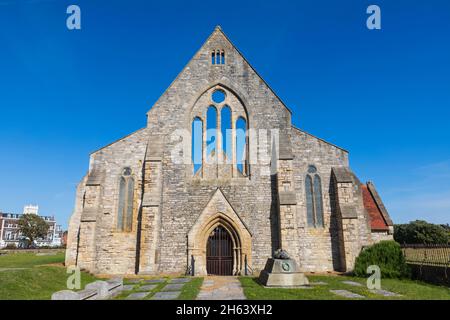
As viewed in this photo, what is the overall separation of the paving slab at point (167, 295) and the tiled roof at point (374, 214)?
45.9 feet

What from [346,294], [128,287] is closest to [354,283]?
[346,294]

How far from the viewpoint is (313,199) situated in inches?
709

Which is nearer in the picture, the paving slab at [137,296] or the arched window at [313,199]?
the paving slab at [137,296]

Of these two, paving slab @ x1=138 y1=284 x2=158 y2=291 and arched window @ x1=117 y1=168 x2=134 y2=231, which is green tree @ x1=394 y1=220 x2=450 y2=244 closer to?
arched window @ x1=117 y1=168 x2=134 y2=231

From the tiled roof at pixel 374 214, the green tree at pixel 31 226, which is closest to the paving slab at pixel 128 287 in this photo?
the tiled roof at pixel 374 214

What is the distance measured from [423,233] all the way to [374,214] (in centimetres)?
3136

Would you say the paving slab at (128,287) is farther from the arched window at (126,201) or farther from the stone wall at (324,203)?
the stone wall at (324,203)

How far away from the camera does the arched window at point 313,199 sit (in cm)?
1775

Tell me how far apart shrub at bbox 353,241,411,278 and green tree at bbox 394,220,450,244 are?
1289 inches

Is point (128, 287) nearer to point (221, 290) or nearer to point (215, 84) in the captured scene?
point (221, 290)

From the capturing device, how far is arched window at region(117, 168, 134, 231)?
1770 centimetres

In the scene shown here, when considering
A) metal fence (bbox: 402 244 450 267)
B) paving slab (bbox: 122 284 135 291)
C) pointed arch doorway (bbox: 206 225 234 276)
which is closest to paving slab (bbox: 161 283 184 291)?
paving slab (bbox: 122 284 135 291)
